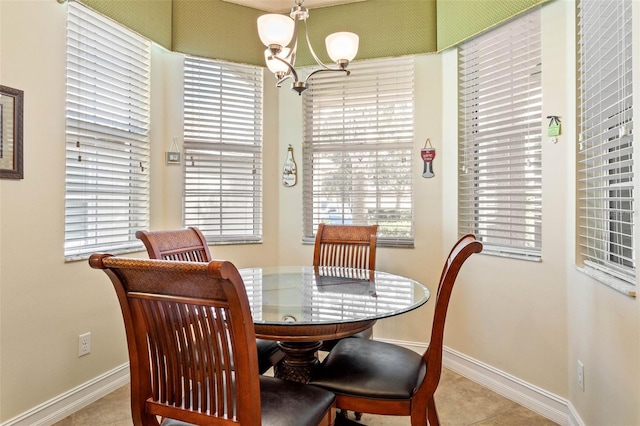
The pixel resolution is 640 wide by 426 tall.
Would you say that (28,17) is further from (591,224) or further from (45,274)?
(591,224)

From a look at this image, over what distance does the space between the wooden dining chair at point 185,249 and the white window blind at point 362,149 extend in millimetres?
1206

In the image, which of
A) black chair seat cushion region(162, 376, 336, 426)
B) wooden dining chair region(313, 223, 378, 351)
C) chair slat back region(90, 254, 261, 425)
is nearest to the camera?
chair slat back region(90, 254, 261, 425)

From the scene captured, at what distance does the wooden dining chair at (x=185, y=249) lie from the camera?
6.11 ft

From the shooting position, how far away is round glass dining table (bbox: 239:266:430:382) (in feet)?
4.39

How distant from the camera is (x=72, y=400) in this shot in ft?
7.10

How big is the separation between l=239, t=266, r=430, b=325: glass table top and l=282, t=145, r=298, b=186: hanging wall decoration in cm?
108

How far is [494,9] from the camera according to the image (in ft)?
7.80

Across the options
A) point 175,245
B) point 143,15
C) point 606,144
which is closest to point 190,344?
point 175,245

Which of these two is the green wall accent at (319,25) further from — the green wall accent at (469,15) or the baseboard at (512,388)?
the baseboard at (512,388)

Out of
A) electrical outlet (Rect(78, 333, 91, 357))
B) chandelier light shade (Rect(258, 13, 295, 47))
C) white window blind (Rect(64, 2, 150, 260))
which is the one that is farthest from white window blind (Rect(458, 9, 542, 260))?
electrical outlet (Rect(78, 333, 91, 357))

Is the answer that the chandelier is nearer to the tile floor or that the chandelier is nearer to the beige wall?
the beige wall

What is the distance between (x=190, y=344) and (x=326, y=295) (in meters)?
0.78

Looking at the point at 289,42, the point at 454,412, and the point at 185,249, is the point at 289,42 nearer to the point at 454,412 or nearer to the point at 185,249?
the point at 185,249

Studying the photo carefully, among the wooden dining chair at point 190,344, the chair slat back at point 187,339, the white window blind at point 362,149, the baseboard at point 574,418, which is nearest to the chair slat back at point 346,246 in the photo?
the white window blind at point 362,149
